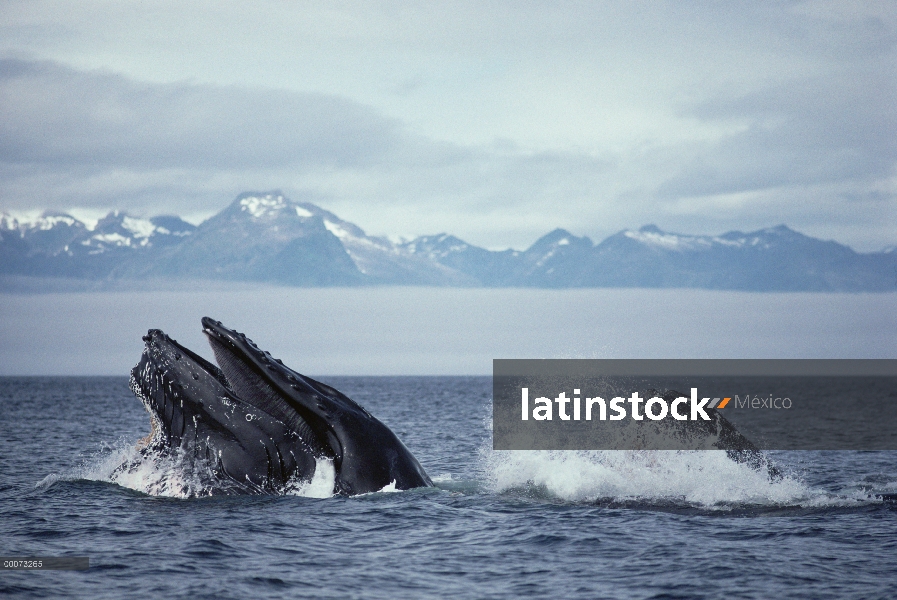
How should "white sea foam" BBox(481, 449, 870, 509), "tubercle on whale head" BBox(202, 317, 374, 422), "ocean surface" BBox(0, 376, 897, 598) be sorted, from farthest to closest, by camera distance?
"white sea foam" BBox(481, 449, 870, 509)
"tubercle on whale head" BBox(202, 317, 374, 422)
"ocean surface" BBox(0, 376, 897, 598)

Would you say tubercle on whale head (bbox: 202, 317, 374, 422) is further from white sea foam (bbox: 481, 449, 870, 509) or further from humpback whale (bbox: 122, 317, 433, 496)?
white sea foam (bbox: 481, 449, 870, 509)

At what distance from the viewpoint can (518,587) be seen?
11.8 meters

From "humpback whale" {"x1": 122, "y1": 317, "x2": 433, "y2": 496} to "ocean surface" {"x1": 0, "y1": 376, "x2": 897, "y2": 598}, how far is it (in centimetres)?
62

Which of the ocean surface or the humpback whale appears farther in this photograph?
the humpback whale

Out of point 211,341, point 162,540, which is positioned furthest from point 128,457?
point 211,341

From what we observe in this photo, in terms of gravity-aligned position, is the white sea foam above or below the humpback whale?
below

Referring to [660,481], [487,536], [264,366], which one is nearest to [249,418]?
[264,366]

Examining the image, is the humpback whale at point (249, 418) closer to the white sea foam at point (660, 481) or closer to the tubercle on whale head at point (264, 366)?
the tubercle on whale head at point (264, 366)

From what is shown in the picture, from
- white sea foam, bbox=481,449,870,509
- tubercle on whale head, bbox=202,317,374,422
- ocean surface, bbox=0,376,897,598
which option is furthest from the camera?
white sea foam, bbox=481,449,870,509

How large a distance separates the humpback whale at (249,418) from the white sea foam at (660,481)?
5.94m

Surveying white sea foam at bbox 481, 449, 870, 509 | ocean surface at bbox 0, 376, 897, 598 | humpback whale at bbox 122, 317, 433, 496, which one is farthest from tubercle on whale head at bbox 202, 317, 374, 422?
white sea foam at bbox 481, 449, 870, 509

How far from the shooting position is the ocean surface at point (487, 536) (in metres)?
11.9

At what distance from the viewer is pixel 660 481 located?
18.4 m

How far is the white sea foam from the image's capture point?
1738 centimetres
